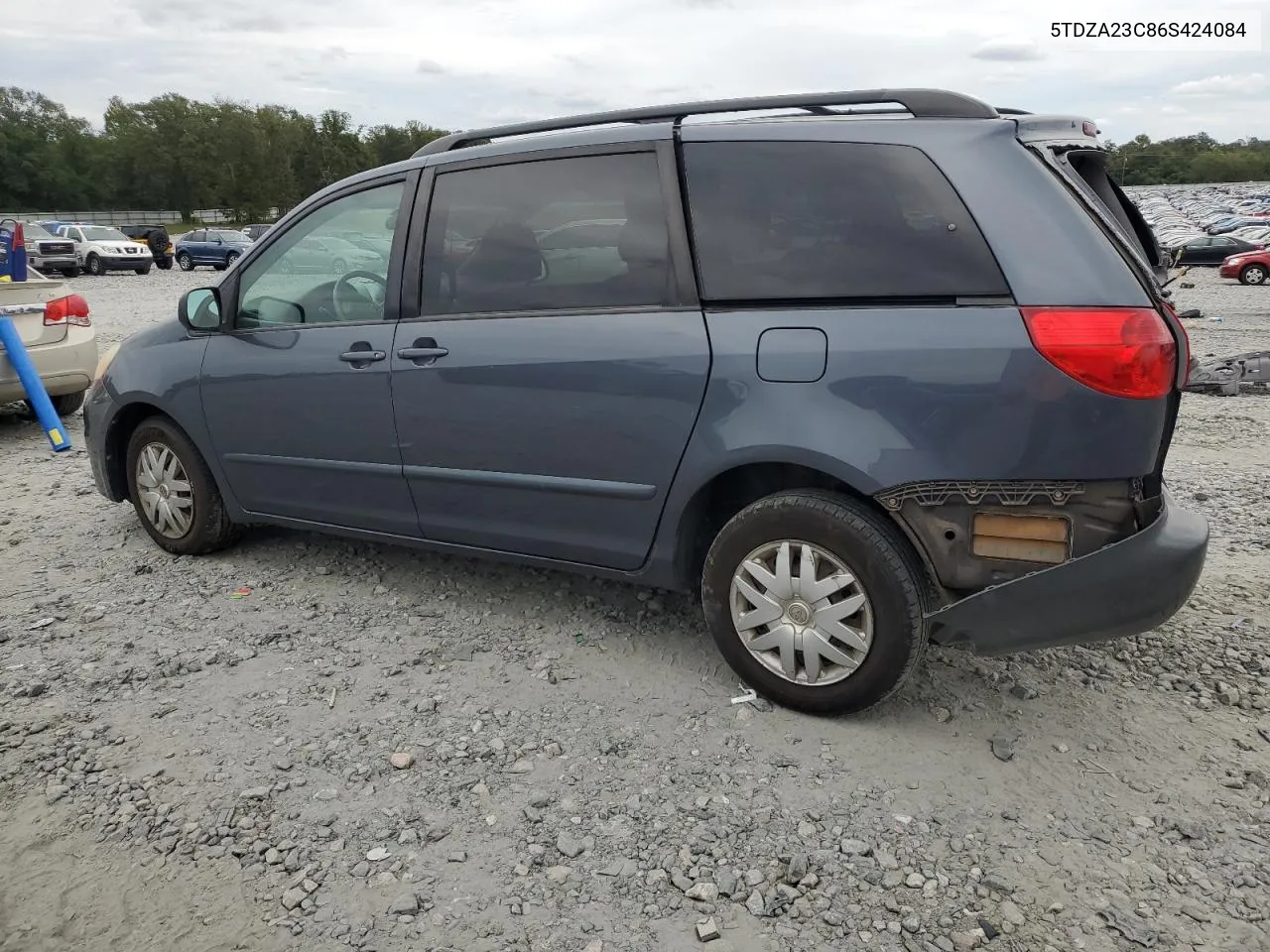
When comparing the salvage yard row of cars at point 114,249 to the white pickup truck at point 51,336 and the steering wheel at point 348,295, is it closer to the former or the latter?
→ the white pickup truck at point 51,336

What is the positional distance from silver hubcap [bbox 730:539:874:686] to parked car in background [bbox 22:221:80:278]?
31869 mm

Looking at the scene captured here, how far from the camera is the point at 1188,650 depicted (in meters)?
3.63

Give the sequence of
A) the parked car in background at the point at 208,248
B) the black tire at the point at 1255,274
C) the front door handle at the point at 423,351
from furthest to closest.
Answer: the parked car in background at the point at 208,248, the black tire at the point at 1255,274, the front door handle at the point at 423,351

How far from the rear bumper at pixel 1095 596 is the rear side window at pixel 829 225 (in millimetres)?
819

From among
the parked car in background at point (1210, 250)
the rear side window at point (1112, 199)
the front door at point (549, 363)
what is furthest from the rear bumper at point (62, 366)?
the parked car in background at point (1210, 250)

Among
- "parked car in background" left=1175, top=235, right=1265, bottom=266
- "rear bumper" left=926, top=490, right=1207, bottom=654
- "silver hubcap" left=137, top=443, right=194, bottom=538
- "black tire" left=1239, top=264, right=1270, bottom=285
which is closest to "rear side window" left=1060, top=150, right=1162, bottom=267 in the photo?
"rear bumper" left=926, top=490, right=1207, bottom=654

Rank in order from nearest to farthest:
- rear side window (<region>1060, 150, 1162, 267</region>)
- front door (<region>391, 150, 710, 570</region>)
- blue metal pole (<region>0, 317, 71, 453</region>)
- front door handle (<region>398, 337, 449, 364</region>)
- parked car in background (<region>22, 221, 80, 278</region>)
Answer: rear side window (<region>1060, 150, 1162, 267</region>)
front door (<region>391, 150, 710, 570</region>)
front door handle (<region>398, 337, 449, 364</region>)
blue metal pole (<region>0, 317, 71, 453</region>)
parked car in background (<region>22, 221, 80, 278</region>)

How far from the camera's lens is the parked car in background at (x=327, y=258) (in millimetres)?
3943

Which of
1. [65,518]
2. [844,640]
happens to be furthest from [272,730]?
[65,518]

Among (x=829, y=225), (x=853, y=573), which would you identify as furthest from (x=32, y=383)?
(x=853, y=573)

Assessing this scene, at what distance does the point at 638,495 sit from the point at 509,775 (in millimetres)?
1015

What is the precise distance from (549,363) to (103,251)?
1324 inches

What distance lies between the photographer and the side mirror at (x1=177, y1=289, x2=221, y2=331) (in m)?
4.42

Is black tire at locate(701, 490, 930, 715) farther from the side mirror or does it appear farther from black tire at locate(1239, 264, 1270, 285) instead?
black tire at locate(1239, 264, 1270, 285)
